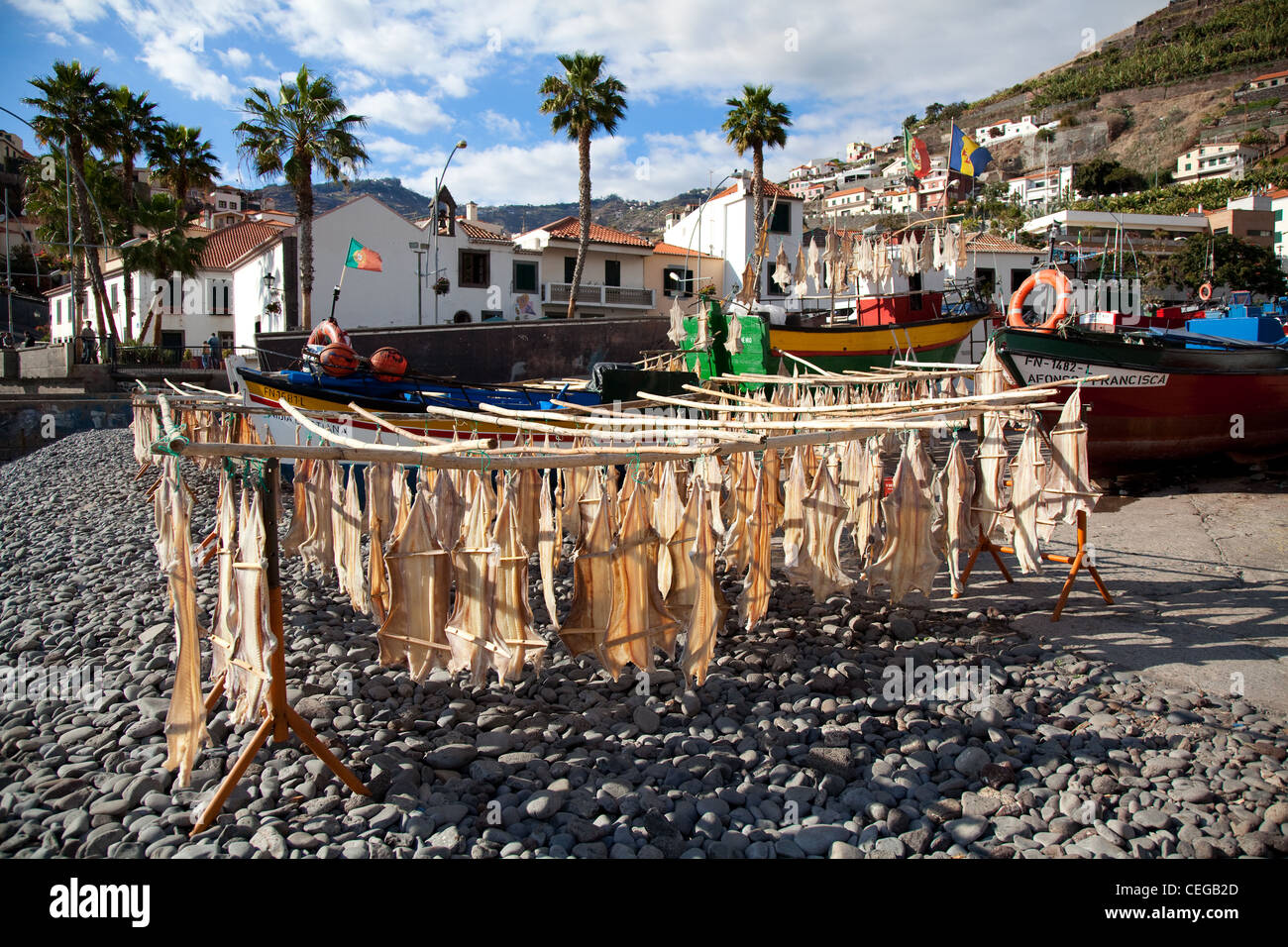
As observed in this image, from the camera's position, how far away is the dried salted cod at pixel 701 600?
4.53m

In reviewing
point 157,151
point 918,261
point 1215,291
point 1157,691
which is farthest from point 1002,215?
point 1157,691

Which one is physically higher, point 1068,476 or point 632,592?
point 1068,476

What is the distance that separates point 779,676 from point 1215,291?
48208mm

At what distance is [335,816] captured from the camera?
3.85m

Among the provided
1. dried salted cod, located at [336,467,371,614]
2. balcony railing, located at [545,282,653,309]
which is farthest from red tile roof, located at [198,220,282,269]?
dried salted cod, located at [336,467,371,614]

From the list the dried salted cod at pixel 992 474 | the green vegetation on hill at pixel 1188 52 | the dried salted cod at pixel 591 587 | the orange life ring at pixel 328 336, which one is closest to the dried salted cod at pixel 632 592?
the dried salted cod at pixel 591 587

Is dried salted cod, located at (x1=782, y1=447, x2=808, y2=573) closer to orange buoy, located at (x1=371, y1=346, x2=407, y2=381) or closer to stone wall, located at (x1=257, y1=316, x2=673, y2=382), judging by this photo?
orange buoy, located at (x1=371, y1=346, x2=407, y2=381)

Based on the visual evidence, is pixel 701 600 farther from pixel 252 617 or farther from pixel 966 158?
pixel 966 158

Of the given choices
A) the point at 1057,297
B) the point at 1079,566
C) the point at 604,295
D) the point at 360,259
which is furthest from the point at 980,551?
the point at 604,295

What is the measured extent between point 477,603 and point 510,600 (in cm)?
18

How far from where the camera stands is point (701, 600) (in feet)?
14.9

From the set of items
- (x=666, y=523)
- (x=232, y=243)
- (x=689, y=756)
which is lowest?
(x=689, y=756)

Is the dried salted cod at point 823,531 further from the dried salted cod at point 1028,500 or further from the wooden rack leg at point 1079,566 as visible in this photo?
the wooden rack leg at point 1079,566

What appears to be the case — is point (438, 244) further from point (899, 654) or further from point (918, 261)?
point (899, 654)
